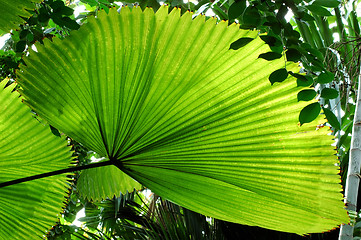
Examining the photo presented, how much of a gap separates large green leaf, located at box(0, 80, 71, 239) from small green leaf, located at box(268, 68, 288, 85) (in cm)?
44

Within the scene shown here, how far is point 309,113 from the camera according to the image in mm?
534

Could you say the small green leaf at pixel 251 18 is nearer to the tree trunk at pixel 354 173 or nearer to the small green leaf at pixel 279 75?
the small green leaf at pixel 279 75

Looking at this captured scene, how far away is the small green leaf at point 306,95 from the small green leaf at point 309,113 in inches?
0.5

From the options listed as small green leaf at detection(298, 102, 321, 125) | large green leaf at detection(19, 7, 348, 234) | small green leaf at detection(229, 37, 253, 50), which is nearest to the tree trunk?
large green leaf at detection(19, 7, 348, 234)

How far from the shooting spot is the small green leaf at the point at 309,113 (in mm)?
533

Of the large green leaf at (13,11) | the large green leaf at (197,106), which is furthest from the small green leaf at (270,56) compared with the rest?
the large green leaf at (13,11)

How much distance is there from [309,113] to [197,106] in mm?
176

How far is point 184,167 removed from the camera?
25.1 inches

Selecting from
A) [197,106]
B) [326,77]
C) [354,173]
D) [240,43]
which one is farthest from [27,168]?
[354,173]

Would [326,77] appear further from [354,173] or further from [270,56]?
[354,173]

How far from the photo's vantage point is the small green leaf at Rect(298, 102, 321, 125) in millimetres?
533

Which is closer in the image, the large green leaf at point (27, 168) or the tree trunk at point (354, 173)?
the large green leaf at point (27, 168)

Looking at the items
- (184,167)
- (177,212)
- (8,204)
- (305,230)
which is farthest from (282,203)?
(177,212)

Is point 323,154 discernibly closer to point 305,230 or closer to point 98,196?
point 305,230
